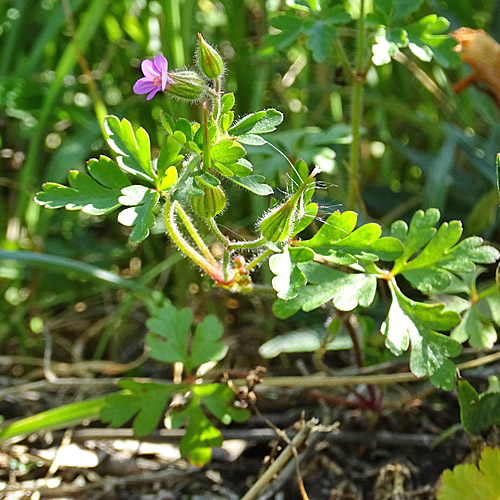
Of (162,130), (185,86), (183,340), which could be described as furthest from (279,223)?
(162,130)

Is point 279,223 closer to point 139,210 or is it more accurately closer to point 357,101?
point 139,210

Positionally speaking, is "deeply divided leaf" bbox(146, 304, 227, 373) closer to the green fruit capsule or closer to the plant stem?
the plant stem

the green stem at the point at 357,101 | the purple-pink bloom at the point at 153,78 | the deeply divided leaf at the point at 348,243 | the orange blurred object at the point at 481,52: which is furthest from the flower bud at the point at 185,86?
the orange blurred object at the point at 481,52

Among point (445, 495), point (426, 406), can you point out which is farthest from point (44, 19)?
point (445, 495)

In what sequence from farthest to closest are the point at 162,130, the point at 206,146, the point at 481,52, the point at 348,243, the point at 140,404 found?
the point at 162,130 → the point at 481,52 → the point at 140,404 → the point at 348,243 → the point at 206,146

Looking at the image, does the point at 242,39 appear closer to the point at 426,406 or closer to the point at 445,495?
the point at 426,406

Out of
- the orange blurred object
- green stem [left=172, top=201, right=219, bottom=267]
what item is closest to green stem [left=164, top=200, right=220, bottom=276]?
green stem [left=172, top=201, right=219, bottom=267]

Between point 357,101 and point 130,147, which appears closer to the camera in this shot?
point 130,147

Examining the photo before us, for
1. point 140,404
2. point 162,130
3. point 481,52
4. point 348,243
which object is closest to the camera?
point 348,243
